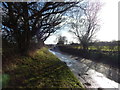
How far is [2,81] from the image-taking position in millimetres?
2504

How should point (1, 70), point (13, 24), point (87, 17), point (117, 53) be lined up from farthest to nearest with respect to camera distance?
1. point (87, 17)
2. point (117, 53)
3. point (13, 24)
4. point (1, 70)

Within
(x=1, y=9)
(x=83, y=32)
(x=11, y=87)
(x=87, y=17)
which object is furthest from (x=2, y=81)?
(x=83, y=32)

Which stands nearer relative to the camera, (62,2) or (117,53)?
(62,2)

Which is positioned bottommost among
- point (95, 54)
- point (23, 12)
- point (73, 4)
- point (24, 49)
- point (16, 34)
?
point (95, 54)

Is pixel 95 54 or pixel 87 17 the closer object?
pixel 95 54

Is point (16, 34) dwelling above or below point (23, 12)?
below

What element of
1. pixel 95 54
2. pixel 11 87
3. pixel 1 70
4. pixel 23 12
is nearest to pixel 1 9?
pixel 23 12

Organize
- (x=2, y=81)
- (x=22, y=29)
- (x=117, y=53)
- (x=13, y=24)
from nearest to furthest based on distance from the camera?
1. (x=2, y=81)
2. (x=13, y=24)
3. (x=22, y=29)
4. (x=117, y=53)

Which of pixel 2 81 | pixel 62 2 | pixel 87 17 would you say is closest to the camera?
pixel 2 81

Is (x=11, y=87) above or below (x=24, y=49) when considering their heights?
below

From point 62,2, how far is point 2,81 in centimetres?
526

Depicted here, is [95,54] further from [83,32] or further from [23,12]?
[23,12]

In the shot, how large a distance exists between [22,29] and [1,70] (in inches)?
146

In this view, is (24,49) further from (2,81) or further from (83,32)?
(83,32)
